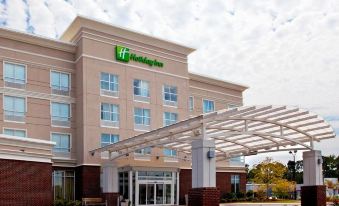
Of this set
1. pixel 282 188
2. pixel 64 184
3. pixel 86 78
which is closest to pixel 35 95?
pixel 86 78

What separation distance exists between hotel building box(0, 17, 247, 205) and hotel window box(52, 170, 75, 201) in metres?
0.07

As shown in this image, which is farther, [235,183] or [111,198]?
[235,183]

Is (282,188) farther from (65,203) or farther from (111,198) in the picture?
(65,203)

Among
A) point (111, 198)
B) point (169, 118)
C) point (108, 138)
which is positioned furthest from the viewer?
point (169, 118)

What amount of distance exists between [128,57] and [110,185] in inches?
436

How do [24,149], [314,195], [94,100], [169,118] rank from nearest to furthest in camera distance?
1. [314,195]
2. [24,149]
3. [94,100]
4. [169,118]

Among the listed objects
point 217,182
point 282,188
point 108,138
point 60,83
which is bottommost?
point 282,188

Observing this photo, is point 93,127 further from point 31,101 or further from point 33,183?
point 33,183

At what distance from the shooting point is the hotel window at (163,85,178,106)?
3847 cm

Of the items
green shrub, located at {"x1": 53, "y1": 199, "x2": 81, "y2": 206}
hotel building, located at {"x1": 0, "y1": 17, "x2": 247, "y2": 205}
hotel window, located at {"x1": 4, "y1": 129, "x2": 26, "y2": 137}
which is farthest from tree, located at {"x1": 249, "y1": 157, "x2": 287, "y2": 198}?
hotel window, located at {"x1": 4, "y1": 129, "x2": 26, "y2": 137}

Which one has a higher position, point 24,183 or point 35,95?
point 35,95

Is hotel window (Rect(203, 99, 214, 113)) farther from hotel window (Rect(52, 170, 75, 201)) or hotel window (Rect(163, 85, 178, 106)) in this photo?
hotel window (Rect(52, 170, 75, 201))

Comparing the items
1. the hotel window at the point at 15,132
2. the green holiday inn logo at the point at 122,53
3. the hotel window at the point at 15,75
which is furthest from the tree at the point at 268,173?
the hotel window at the point at 15,75

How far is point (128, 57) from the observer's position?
1422 inches
